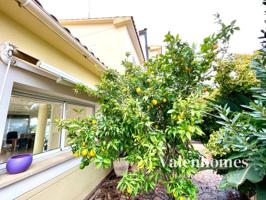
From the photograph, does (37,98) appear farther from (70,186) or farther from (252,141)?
(252,141)

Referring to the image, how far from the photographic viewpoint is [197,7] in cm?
728

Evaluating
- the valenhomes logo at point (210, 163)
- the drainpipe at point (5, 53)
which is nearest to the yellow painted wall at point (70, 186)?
the drainpipe at point (5, 53)

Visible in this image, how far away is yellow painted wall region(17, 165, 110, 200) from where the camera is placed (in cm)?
347

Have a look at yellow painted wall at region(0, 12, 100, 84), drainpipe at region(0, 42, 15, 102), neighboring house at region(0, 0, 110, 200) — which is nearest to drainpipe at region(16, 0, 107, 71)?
neighboring house at region(0, 0, 110, 200)

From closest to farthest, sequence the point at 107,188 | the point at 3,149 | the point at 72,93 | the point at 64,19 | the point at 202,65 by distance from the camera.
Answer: the point at 3,149 → the point at 202,65 → the point at 72,93 → the point at 107,188 → the point at 64,19

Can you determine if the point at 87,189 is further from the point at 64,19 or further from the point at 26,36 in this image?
the point at 64,19

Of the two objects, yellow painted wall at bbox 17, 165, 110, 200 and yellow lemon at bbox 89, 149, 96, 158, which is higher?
yellow lemon at bbox 89, 149, 96, 158

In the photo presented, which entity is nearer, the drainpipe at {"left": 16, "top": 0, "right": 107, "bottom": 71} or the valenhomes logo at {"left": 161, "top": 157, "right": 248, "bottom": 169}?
the drainpipe at {"left": 16, "top": 0, "right": 107, "bottom": 71}

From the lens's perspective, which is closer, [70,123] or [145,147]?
[145,147]

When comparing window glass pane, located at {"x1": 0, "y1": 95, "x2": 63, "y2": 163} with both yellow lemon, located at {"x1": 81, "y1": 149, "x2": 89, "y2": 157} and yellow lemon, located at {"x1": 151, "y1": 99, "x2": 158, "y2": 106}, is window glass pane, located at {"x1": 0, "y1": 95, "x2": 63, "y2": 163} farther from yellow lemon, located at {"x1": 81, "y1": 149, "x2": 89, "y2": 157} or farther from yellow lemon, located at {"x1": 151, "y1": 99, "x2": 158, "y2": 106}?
yellow lemon, located at {"x1": 151, "y1": 99, "x2": 158, "y2": 106}

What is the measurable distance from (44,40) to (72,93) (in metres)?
1.79

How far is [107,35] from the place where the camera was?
1110 cm

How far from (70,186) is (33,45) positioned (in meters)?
3.88

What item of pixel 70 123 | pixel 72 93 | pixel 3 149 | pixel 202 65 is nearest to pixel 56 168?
pixel 3 149
